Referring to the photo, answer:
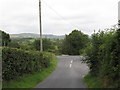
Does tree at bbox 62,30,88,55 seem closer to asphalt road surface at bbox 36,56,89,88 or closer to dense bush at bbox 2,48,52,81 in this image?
asphalt road surface at bbox 36,56,89,88

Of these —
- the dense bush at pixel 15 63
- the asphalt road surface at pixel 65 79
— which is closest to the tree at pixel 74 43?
the asphalt road surface at pixel 65 79

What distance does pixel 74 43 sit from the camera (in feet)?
276

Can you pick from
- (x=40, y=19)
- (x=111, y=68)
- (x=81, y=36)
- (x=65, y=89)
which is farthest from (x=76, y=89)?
(x=81, y=36)

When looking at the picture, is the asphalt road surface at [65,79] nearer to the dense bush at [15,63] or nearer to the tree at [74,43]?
the dense bush at [15,63]

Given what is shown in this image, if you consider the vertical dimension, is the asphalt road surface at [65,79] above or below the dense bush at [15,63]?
below

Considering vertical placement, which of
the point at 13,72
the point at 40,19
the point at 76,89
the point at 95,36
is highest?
the point at 40,19

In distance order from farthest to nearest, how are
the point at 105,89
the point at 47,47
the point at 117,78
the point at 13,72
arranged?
1. the point at 47,47
2. the point at 13,72
3. the point at 105,89
4. the point at 117,78

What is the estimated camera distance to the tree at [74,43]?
8362 cm

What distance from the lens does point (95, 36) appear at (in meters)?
18.1

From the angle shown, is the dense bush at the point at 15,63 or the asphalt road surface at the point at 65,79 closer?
the dense bush at the point at 15,63

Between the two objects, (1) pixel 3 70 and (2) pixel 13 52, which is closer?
(1) pixel 3 70

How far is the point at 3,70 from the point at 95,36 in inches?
310

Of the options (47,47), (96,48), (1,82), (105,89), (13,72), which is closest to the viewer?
(105,89)

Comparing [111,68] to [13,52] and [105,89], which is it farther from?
[13,52]
